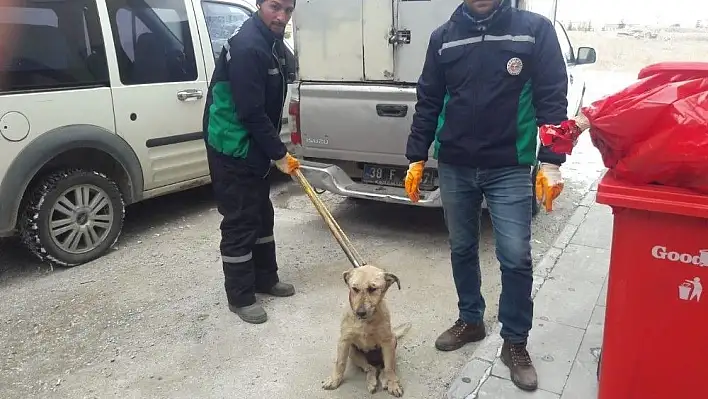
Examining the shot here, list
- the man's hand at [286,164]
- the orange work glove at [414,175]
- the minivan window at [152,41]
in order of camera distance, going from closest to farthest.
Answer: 1. the orange work glove at [414,175]
2. the man's hand at [286,164]
3. the minivan window at [152,41]

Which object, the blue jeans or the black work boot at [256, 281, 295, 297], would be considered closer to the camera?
the blue jeans

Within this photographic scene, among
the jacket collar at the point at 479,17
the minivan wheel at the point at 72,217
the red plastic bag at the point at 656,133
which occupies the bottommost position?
the minivan wheel at the point at 72,217

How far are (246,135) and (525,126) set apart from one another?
1.59 m

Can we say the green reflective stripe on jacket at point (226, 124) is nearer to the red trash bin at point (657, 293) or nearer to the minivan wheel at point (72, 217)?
the minivan wheel at point (72, 217)

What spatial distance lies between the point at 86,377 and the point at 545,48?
→ 2.82 meters

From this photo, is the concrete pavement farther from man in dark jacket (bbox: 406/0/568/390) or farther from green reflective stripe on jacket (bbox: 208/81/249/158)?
green reflective stripe on jacket (bbox: 208/81/249/158)

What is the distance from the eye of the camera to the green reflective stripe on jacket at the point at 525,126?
8.94ft

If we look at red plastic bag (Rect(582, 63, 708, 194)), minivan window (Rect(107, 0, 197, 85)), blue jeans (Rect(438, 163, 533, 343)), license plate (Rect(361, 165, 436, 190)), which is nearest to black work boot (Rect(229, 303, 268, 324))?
blue jeans (Rect(438, 163, 533, 343))

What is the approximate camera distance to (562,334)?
3314mm

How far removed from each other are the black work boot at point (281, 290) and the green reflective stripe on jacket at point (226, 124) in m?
1.04

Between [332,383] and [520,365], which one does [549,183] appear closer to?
[520,365]

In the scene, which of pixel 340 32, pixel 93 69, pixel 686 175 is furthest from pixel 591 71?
pixel 686 175

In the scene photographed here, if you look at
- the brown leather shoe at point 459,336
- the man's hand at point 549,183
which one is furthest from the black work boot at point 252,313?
the man's hand at point 549,183

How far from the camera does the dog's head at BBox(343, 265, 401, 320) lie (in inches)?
107
